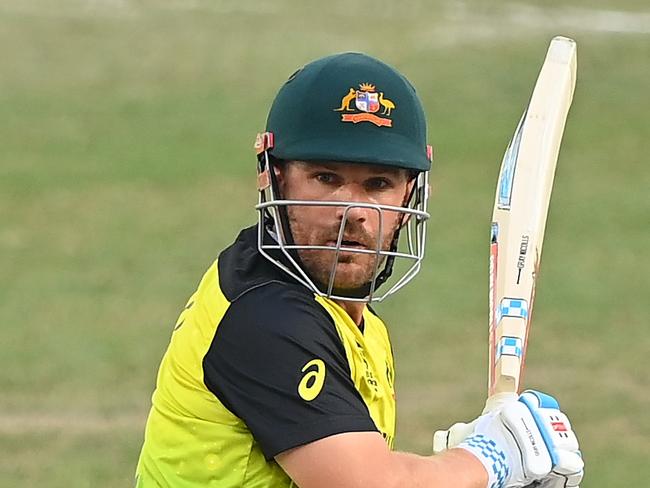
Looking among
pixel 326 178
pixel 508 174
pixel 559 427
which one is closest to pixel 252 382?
pixel 326 178

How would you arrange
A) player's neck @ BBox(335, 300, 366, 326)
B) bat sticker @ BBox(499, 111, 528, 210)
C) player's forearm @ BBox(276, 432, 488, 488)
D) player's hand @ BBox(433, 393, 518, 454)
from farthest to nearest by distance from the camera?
bat sticker @ BBox(499, 111, 528, 210) → player's hand @ BBox(433, 393, 518, 454) → player's neck @ BBox(335, 300, 366, 326) → player's forearm @ BBox(276, 432, 488, 488)

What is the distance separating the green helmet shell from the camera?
269 cm

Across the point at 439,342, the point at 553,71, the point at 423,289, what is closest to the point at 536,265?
the point at 553,71

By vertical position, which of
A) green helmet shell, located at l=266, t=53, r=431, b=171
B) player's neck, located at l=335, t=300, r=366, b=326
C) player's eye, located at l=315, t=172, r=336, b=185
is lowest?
player's neck, located at l=335, t=300, r=366, b=326

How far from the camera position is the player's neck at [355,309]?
111 inches

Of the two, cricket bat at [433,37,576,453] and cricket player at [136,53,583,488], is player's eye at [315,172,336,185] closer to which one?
cricket player at [136,53,583,488]

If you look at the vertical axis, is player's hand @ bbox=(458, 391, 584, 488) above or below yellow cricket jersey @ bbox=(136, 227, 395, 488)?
below

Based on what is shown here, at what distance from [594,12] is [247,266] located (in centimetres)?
1175

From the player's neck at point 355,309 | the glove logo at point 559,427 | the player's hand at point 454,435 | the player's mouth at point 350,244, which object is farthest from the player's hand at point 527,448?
the player's mouth at point 350,244

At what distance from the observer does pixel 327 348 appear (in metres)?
2.53

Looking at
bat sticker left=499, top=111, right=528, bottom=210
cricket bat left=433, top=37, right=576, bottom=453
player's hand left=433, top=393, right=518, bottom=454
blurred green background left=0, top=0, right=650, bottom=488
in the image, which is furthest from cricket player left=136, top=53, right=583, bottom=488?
blurred green background left=0, top=0, right=650, bottom=488

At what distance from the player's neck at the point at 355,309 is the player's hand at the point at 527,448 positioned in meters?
0.35

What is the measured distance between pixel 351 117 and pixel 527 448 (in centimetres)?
77

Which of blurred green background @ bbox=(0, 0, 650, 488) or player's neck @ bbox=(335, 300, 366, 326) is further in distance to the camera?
blurred green background @ bbox=(0, 0, 650, 488)
